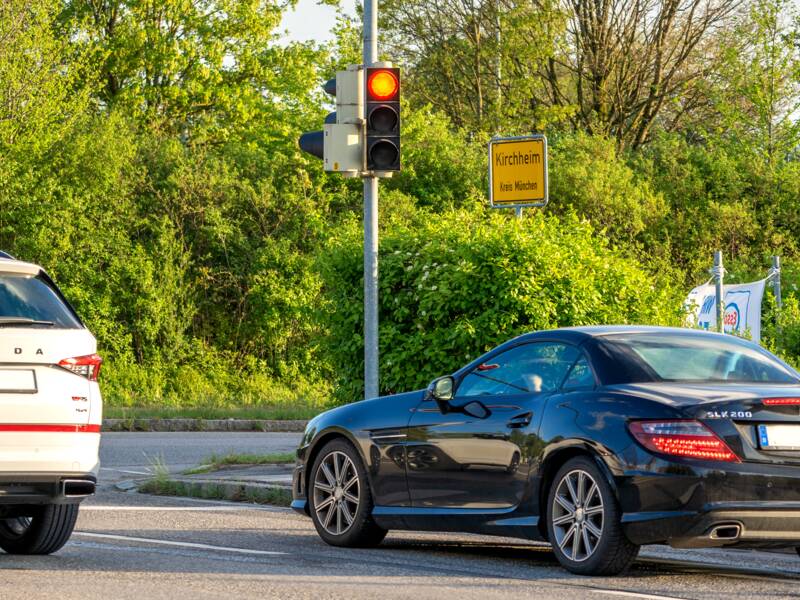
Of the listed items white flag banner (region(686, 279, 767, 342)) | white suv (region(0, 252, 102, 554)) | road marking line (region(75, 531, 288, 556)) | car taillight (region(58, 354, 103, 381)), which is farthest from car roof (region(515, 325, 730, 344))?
white flag banner (region(686, 279, 767, 342))

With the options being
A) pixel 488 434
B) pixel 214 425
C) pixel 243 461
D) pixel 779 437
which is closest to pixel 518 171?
pixel 243 461

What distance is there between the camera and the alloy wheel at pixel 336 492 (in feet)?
35.1

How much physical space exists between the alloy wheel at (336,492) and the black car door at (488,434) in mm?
586

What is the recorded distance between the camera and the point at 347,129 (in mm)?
14070

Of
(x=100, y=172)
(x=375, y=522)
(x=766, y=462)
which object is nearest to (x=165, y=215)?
(x=100, y=172)

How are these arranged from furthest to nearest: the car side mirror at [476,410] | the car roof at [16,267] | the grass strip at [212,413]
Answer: the grass strip at [212,413], the car side mirror at [476,410], the car roof at [16,267]

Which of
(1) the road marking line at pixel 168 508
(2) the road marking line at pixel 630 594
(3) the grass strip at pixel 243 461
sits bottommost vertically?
(1) the road marking line at pixel 168 508

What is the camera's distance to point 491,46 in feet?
126

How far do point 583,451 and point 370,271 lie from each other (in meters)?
5.36

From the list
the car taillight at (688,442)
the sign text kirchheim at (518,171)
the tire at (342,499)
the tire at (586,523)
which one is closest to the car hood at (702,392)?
the car taillight at (688,442)

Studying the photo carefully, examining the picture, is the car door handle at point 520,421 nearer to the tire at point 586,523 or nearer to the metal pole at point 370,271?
the tire at point 586,523

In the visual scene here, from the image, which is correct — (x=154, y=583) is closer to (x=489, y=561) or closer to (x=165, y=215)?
(x=489, y=561)

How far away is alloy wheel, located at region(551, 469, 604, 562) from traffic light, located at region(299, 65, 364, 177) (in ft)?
18.2

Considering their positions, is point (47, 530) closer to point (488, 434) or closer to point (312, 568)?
point (312, 568)
